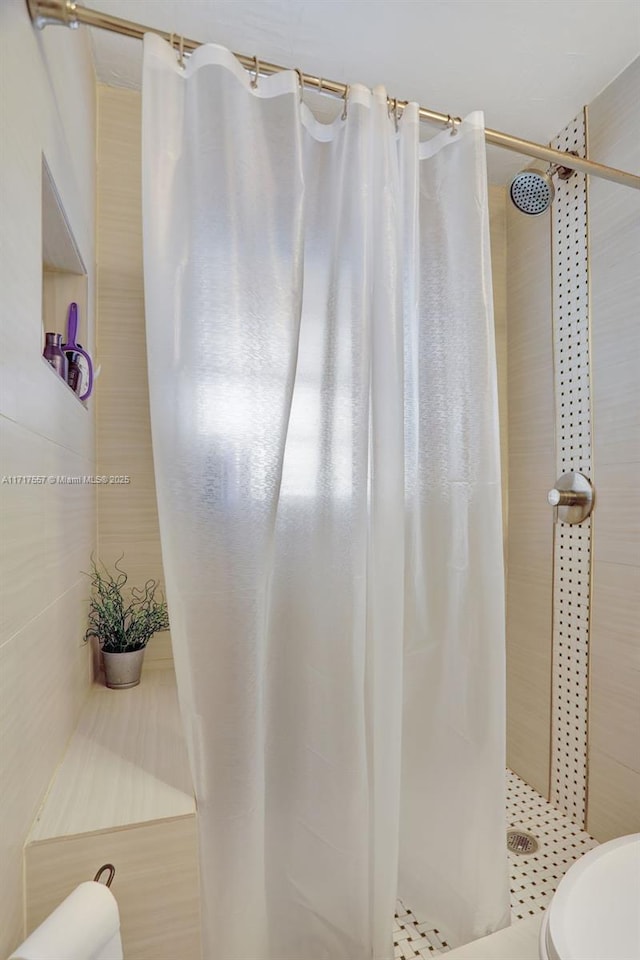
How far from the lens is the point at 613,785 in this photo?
1342 mm

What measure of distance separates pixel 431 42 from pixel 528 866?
2.09m

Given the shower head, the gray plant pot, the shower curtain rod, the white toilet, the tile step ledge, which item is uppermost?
the shower head

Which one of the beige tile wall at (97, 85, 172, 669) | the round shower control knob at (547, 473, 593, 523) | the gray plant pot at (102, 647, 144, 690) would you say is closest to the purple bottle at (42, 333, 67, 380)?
the beige tile wall at (97, 85, 172, 669)

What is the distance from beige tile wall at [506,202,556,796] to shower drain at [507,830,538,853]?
22 cm

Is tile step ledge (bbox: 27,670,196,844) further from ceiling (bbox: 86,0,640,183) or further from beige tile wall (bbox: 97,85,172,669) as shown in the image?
ceiling (bbox: 86,0,640,183)

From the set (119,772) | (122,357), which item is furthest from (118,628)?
(122,357)

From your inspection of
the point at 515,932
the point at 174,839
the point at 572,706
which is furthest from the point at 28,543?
the point at 572,706

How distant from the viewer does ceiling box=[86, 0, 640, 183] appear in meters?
1.19

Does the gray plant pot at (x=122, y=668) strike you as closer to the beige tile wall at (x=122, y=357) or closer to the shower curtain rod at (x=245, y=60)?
the beige tile wall at (x=122, y=357)

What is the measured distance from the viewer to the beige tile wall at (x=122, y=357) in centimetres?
146

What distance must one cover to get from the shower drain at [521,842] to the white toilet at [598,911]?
1.48 ft

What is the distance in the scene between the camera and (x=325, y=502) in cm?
100

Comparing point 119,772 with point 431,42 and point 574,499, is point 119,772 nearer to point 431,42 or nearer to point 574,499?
point 574,499

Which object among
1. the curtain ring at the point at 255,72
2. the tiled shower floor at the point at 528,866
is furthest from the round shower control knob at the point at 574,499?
the curtain ring at the point at 255,72
